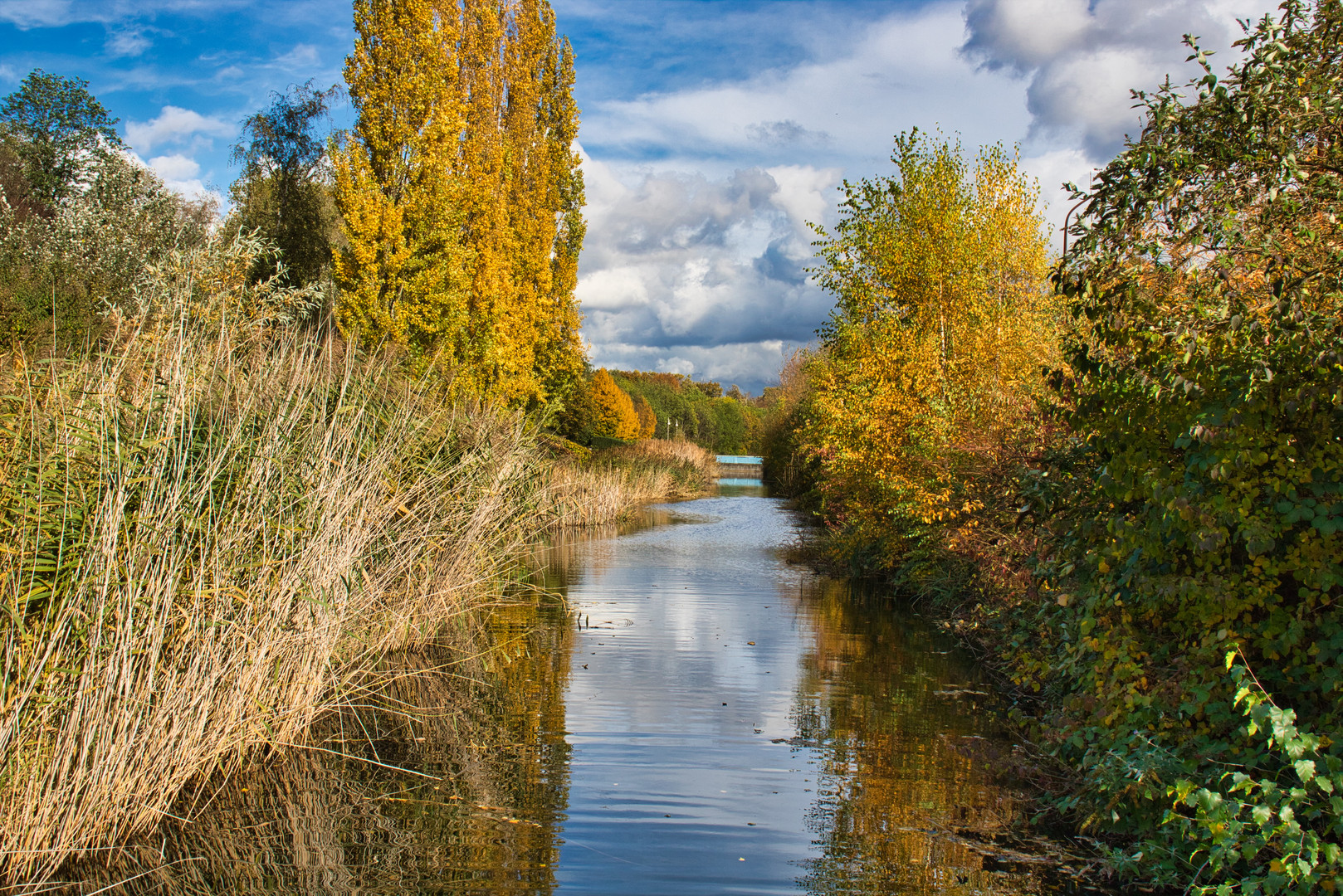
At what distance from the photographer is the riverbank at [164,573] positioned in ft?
13.6

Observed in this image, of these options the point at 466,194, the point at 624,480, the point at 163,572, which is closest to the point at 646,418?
the point at 624,480

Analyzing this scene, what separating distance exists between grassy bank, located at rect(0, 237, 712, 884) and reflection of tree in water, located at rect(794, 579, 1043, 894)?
324 centimetres

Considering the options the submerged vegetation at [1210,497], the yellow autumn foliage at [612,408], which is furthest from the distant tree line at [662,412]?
the submerged vegetation at [1210,497]

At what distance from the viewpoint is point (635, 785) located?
5.91 meters

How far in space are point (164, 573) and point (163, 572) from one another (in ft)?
0.05

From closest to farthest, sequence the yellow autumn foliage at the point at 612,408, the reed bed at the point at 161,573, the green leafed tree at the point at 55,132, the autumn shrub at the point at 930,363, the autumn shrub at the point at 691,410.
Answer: the reed bed at the point at 161,573 < the autumn shrub at the point at 930,363 < the green leafed tree at the point at 55,132 < the yellow autumn foliage at the point at 612,408 < the autumn shrub at the point at 691,410

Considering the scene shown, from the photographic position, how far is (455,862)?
15.1 ft

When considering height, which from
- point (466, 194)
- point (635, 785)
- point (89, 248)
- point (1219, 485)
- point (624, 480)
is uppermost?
point (466, 194)

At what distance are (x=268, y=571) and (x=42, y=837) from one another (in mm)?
1681

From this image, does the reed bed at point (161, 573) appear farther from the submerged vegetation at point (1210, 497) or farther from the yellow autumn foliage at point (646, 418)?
the yellow autumn foliage at point (646, 418)

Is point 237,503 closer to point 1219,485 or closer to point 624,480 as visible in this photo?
point 1219,485

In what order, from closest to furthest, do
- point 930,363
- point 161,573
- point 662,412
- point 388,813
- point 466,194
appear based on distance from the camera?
point 161,573 < point 388,813 < point 930,363 < point 466,194 < point 662,412

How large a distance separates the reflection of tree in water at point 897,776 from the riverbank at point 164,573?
128 inches

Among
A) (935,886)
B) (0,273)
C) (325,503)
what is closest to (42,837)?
(325,503)
